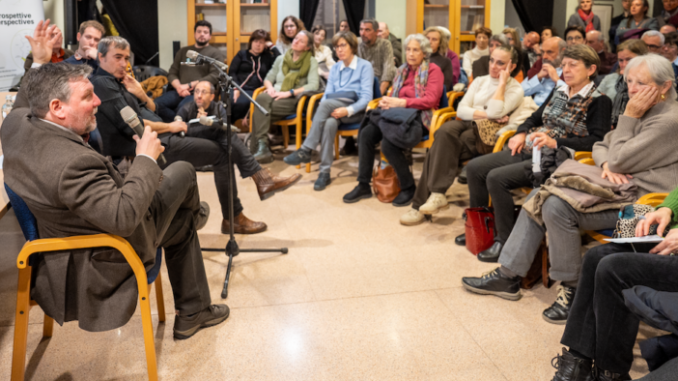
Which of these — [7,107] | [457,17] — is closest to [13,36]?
[7,107]

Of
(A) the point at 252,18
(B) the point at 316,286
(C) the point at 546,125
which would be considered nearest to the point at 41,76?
(B) the point at 316,286

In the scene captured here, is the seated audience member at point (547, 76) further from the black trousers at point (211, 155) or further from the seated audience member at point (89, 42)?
the seated audience member at point (89, 42)

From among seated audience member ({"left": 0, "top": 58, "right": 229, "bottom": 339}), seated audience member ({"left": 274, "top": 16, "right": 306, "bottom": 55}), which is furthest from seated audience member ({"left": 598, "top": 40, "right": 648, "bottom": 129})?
seated audience member ({"left": 274, "top": 16, "right": 306, "bottom": 55})

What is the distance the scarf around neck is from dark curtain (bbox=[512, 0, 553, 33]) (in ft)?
12.4

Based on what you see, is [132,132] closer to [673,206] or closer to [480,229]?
[480,229]

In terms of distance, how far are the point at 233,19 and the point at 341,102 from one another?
2854mm

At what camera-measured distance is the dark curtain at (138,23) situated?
676 centimetres

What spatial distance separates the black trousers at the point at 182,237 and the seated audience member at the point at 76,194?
0.53ft

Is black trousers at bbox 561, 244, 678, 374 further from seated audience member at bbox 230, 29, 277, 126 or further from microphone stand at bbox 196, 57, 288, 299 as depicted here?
seated audience member at bbox 230, 29, 277, 126

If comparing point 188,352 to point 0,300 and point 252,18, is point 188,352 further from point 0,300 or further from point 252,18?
point 252,18

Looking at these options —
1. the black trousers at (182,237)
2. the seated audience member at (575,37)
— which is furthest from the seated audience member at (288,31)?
the black trousers at (182,237)

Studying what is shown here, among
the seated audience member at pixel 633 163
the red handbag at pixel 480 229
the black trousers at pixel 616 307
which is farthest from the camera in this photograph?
the red handbag at pixel 480 229

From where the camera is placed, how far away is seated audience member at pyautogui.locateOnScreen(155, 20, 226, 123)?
5.61 m

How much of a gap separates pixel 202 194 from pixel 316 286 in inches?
71.1
